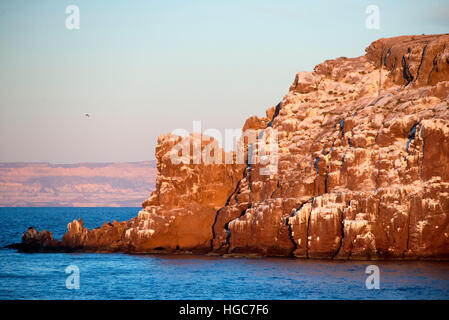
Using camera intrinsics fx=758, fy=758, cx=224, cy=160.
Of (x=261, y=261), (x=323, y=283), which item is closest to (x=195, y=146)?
(x=261, y=261)

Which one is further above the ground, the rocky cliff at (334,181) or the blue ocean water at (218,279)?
the rocky cliff at (334,181)

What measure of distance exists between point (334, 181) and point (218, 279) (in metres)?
21.8

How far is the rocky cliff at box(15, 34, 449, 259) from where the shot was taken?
85.9 meters

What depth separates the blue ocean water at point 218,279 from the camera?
2793 inches

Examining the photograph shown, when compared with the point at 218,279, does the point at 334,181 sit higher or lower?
higher

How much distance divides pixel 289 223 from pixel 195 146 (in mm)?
26081

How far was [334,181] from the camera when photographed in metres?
93.9

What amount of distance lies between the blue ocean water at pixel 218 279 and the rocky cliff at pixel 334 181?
137 inches

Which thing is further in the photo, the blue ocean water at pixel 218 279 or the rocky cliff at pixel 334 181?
the rocky cliff at pixel 334 181

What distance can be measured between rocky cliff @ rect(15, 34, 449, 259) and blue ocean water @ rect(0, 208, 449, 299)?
3492 millimetres

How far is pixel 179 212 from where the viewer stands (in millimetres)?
105438

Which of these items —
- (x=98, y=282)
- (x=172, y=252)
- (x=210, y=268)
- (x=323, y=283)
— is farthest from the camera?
(x=172, y=252)

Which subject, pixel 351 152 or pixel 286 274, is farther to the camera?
pixel 351 152

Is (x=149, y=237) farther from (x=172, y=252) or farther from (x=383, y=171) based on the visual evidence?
(x=383, y=171)
